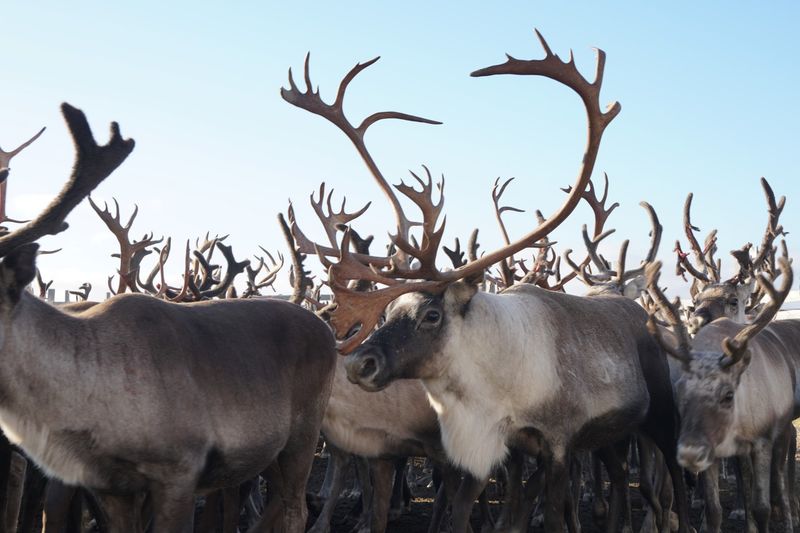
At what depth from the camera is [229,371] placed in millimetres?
4371

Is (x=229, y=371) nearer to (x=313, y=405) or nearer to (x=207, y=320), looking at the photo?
(x=207, y=320)

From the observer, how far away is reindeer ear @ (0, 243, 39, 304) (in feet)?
11.1

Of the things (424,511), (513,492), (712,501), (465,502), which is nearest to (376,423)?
(465,502)

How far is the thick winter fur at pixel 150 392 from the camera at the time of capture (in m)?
3.60

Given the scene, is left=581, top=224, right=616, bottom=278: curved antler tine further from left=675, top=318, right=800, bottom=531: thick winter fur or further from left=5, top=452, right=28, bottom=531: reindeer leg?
left=5, top=452, right=28, bottom=531: reindeer leg

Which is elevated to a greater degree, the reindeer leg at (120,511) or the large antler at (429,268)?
the large antler at (429,268)

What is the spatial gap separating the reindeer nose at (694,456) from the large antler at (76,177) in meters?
3.57

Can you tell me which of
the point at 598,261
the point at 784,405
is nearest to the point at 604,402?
the point at 784,405

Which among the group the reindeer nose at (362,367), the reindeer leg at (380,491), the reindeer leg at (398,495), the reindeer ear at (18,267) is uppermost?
the reindeer ear at (18,267)

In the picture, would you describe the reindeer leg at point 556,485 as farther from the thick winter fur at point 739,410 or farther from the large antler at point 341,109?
the large antler at point 341,109

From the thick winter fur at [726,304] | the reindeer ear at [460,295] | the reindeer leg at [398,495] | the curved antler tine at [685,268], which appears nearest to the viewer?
the reindeer ear at [460,295]

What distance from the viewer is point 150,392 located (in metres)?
3.90

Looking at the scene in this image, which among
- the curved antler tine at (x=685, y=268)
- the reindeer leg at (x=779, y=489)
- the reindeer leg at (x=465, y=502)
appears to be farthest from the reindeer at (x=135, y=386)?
the curved antler tine at (x=685, y=268)

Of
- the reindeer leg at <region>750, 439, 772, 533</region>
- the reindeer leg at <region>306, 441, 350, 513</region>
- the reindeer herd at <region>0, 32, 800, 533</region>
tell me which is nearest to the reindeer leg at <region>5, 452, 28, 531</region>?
the reindeer herd at <region>0, 32, 800, 533</region>
